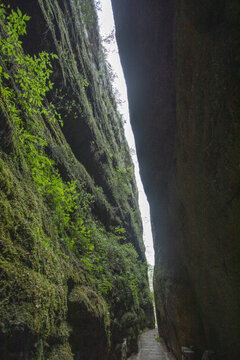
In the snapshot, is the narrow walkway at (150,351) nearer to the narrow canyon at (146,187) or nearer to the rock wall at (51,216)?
the narrow canyon at (146,187)

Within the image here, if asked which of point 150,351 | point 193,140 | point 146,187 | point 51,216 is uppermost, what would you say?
point 146,187

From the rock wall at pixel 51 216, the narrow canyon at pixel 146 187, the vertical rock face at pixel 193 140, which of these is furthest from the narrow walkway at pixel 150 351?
the vertical rock face at pixel 193 140

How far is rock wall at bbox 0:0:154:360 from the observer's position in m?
2.79

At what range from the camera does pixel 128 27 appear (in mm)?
6633

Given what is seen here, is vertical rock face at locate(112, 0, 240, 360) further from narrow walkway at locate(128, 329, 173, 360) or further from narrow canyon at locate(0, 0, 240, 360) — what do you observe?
narrow walkway at locate(128, 329, 173, 360)

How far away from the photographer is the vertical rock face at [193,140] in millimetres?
3094

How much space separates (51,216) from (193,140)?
3.14 meters

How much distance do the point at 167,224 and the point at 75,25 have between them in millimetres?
11063

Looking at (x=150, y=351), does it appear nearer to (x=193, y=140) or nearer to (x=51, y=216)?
(x=51, y=216)

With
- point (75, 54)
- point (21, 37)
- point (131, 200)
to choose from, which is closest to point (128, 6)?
point (21, 37)

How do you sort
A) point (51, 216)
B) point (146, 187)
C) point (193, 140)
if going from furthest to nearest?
1. point (146, 187)
2. point (51, 216)
3. point (193, 140)

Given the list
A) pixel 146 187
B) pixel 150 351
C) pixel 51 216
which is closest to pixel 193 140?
pixel 51 216

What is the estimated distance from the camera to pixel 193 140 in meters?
4.26

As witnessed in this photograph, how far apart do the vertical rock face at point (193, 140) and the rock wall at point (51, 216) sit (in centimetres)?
222
